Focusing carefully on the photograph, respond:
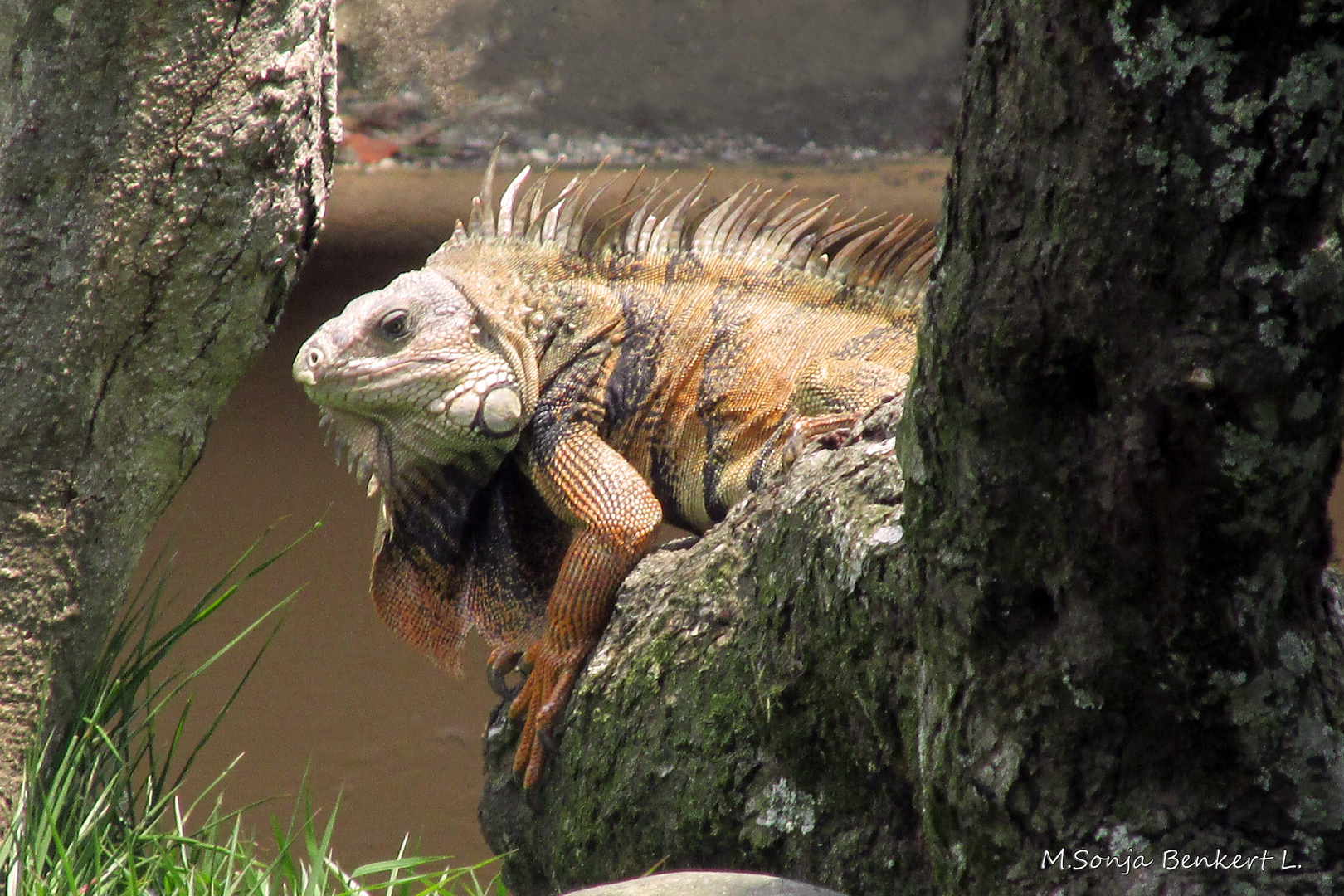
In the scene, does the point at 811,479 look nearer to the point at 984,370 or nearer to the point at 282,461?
the point at 984,370

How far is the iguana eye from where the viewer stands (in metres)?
2.54

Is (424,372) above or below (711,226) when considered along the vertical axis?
below

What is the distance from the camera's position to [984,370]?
47.3 inches

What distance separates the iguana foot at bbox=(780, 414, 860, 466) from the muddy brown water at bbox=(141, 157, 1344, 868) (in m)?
2.61

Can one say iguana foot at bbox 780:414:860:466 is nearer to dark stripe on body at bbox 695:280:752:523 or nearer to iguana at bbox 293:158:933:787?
iguana at bbox 293:158:933:787

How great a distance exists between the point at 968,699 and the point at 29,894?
171cm

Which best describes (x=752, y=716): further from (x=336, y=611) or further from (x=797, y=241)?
(x=336, y=611)

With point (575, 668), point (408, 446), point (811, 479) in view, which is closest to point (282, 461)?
point (408, 446)

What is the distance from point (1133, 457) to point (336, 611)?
464 cm

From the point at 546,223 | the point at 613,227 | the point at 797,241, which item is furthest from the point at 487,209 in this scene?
the point at 797,241

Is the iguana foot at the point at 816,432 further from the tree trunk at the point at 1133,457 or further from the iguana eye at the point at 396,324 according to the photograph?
the iguana eye at the point at 396,324

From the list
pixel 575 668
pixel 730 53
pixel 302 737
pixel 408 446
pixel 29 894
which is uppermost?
pixel 730 53

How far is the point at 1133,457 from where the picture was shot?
44.1 inches

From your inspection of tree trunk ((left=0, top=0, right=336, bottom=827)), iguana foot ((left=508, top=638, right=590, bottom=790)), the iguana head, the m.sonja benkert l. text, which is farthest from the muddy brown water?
the m.sonja benkert l. text
